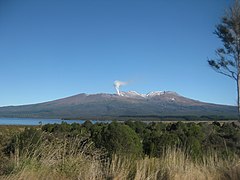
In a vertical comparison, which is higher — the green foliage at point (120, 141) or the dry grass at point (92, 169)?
the green foliage at point (120, 141)

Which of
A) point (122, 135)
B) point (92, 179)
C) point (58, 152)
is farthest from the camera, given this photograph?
point (122, 135)

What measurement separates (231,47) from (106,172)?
41.5 ft

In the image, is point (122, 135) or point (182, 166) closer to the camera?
point (182, 166)

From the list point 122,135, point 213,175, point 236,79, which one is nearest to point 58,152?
point 213,175

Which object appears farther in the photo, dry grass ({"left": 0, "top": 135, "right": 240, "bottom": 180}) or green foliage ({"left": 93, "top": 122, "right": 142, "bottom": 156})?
green foliage ({"left": 93, "top": 122, "right": 142, "bottom": 156})

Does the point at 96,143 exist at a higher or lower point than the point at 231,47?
lower

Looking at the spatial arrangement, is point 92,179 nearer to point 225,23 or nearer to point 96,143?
point 96,143

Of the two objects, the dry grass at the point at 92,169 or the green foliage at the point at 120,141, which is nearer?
the dry grass at the point at 92,169

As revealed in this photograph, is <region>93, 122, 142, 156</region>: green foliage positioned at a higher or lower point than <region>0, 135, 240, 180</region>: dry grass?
higher

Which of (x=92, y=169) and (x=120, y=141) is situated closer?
(x=92, y=169)

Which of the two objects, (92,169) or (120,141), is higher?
(120,141)

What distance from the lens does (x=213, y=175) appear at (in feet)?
24.8

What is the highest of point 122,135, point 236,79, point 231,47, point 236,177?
point 231,47

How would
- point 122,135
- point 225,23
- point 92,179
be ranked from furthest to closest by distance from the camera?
point 225,23, point 122,135, point 92,179
